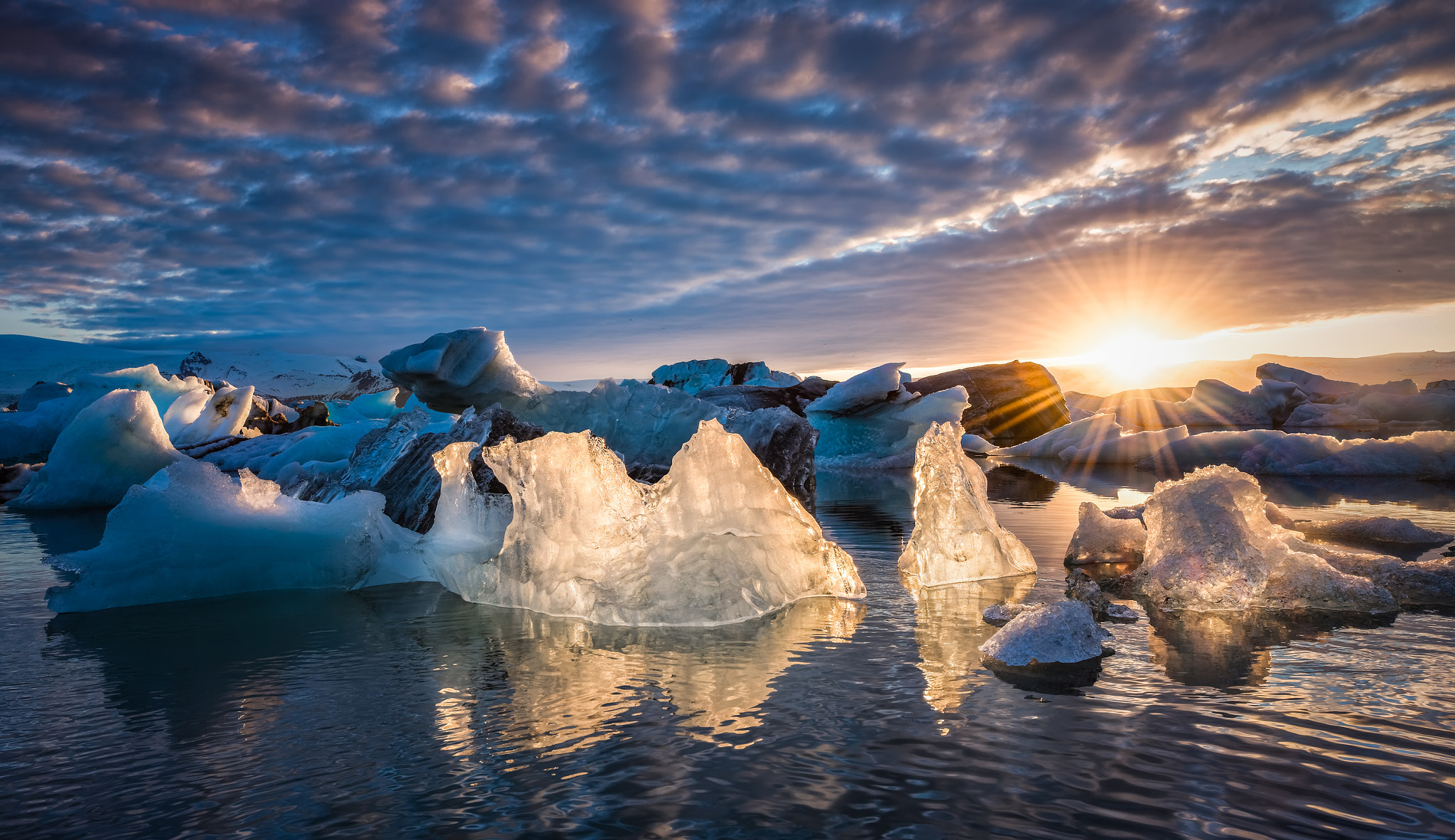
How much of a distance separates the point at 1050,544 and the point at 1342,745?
4928 mm

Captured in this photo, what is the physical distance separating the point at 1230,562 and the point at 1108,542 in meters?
1.67

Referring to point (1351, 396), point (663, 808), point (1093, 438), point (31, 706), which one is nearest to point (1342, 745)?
point (663, 808)

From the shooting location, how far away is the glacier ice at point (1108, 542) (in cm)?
654

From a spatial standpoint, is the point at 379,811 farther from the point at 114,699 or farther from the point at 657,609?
the point at 657,609

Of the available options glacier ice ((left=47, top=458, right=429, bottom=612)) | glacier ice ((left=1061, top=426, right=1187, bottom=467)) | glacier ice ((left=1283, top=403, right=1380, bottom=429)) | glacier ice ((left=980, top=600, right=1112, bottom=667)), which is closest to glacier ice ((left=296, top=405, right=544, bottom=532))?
glacier ice ((left=47, top=458, right=429, bottom=612))

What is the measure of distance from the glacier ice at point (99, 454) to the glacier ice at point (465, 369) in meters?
3.97

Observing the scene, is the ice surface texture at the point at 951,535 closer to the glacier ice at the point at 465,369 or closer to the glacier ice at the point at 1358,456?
the glacier ice at the point at 465,369

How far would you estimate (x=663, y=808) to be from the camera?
7.58 ft

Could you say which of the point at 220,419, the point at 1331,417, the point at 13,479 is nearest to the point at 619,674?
the point at 13,479

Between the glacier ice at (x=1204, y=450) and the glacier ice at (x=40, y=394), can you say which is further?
the glacier ice at (x=40, y=394)

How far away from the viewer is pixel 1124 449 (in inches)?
804

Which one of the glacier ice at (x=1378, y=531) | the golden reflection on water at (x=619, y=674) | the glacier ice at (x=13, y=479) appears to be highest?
the glacier ice at (x=13, y=479)

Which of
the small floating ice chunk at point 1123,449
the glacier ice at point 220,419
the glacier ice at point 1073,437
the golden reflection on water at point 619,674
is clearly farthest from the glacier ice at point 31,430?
the small floating ice chunk at point 1123,449

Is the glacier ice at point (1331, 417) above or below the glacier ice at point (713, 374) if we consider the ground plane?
below
